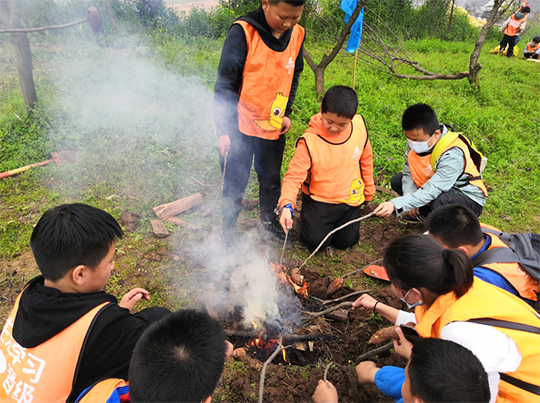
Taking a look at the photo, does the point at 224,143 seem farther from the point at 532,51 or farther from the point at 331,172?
the point at 532,51

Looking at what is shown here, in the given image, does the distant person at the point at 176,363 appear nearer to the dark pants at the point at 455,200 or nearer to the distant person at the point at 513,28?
the dark pants at the point at 455,200

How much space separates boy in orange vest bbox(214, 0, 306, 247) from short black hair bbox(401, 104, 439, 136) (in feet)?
4.47

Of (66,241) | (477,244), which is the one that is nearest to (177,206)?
(66,241)

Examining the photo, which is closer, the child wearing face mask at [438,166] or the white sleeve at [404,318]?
the white sleeve at [404,318]

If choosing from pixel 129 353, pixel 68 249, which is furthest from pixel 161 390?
pixel 68 249

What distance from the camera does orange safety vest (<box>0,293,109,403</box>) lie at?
5.30 feet

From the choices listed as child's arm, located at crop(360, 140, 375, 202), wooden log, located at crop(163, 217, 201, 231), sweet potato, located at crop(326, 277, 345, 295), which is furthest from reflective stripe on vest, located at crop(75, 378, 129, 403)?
child's arm, located at crop(360, 140, 375, 202)

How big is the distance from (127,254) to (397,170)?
4.27m

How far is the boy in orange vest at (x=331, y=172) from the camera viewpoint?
11.1 feet

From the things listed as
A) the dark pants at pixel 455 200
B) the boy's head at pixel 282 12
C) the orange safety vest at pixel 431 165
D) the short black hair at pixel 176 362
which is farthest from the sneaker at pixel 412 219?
the short black hair at pixel 176 362

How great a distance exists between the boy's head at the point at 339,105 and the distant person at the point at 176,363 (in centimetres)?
248

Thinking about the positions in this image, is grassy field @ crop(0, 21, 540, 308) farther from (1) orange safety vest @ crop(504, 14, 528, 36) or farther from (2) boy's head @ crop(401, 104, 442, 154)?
(1) orange safety vest @ crop(504, 14, 528, 36)

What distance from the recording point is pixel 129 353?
1.82m

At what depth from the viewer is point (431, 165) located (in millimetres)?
4008
